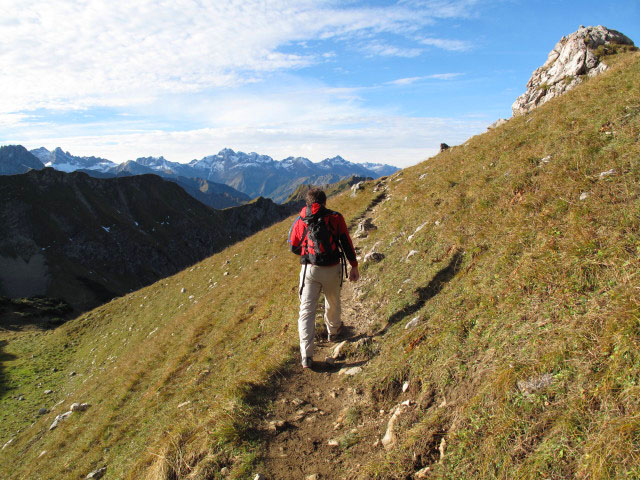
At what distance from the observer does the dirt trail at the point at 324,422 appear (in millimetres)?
5195

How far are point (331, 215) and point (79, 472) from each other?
950 cm

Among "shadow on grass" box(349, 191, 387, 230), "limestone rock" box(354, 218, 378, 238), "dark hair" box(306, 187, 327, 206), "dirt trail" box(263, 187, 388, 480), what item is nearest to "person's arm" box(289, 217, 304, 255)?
"dark hair" box(306, 187, 327, 206)

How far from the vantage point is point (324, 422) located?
20.2ft

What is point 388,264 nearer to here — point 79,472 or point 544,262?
point 544,262

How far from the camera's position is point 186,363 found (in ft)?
41.7

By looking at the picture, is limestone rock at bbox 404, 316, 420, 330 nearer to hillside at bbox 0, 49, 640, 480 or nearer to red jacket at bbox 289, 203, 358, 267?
hillside at bbox 0, 49, 640, 480

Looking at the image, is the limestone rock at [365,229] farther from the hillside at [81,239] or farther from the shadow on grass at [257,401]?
the hillside at [81,239]

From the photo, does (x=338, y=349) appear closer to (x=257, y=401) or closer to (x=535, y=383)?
(x=257, y=401)

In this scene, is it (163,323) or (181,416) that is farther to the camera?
(163,323)

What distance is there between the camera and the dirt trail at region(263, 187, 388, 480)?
5195 millimetres

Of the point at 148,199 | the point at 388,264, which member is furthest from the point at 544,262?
the point at 148,199

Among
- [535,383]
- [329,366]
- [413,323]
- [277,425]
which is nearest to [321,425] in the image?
[277,425]

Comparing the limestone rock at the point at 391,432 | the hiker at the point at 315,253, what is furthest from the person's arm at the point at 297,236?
the limestone rock at the point at 391,432

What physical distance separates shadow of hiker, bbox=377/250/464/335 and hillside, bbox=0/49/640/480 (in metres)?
0.05
